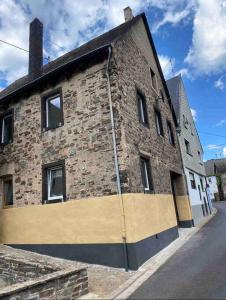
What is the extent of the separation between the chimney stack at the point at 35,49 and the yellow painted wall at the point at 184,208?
10428mm

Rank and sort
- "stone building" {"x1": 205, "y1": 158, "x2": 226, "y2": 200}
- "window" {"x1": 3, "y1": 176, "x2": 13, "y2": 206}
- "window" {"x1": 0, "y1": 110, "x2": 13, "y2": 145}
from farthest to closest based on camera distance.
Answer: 1. "stone building" {"x1": 205, "y1": 158, "x2": 226, "y2": 200}
2. "window" {"x1": 0, "y1": 110, "x2": 13, "y2": 145}
3. "window" {"x1": 3, "y1": 176, "x2": 13, "y2": 206}

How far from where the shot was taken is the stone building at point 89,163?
8555mm

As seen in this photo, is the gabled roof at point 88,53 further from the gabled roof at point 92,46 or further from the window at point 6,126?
the window at point 6,126

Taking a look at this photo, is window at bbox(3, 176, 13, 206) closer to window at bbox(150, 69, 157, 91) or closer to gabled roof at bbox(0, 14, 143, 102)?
gabled roof at bbox(0, 14, 143, 102)

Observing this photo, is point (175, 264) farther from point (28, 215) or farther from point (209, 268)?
point (28, 215)

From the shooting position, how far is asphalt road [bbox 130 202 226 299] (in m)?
5.58

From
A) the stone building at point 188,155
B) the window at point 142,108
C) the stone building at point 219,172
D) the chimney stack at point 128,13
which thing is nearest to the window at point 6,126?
the window at point 142,108

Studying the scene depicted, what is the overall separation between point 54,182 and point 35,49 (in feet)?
25.3

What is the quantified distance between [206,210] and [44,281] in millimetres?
19498

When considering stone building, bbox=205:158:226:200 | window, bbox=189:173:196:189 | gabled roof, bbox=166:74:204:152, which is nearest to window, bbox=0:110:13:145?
gabled roof, bbox=166:74:204:152

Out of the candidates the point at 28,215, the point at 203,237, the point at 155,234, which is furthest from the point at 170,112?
the point at 28,215

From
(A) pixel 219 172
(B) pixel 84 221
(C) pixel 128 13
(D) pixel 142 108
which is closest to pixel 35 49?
(C) pixel 128 13

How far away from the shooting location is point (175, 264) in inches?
315

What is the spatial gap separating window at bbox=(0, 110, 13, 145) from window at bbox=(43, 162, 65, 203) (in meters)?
3.11
